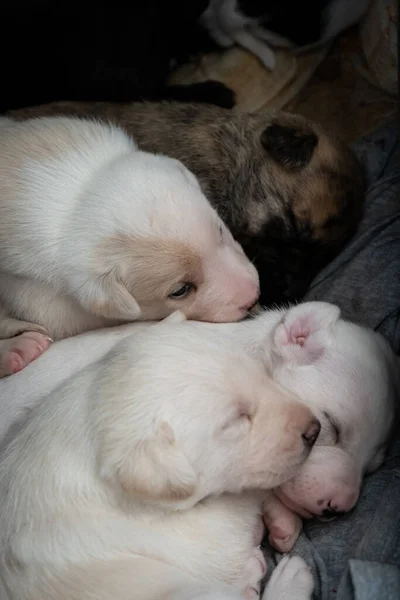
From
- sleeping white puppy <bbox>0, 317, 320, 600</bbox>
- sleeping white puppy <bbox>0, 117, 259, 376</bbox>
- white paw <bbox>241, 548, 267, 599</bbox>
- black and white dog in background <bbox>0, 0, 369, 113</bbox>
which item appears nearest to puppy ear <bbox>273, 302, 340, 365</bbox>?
sleeping white puppy <bbox>0, 117, 259, 376</bbox>

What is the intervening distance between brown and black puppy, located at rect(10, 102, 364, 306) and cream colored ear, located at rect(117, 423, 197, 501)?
1.21m

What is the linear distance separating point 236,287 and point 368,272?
0.66 meters

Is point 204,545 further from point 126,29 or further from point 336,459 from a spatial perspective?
point 126,29

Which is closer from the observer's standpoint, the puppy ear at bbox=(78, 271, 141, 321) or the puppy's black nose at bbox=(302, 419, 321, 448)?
the puppy's black nose at bbox=(302, 419, 321, 448)

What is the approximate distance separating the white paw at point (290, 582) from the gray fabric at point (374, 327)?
48 mm

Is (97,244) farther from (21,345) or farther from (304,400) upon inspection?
(304,400)

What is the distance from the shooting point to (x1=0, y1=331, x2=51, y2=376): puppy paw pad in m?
2.59

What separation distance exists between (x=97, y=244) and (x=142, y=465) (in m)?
0.87

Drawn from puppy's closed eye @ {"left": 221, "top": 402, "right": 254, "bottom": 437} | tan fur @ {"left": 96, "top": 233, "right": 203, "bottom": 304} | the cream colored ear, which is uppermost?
tan fur @ {"left": 96, "top": 233, "right": 203, "bottom": 304}

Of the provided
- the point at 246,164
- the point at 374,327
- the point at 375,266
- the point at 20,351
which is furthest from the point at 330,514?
the point at 246,164

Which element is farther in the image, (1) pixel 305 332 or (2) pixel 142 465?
(1) pixel 305 332

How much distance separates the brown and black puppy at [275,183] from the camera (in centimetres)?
308

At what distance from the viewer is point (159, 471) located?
1852 mm

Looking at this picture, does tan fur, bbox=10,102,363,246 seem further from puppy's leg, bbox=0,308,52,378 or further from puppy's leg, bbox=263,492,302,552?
puppy's leg, bbox=263,492,302,552
